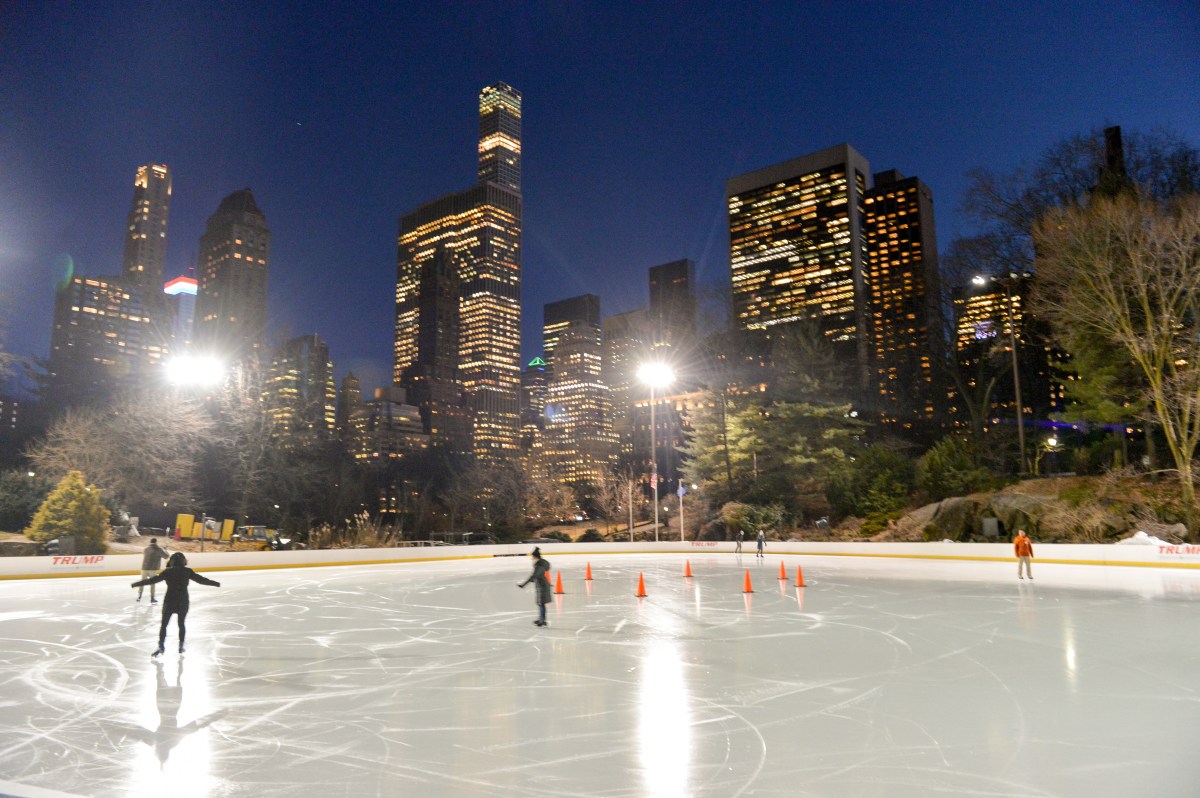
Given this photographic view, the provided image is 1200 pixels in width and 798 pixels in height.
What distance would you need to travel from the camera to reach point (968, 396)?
4403 centimetres

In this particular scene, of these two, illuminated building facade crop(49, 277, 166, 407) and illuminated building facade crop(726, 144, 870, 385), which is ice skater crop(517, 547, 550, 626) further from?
illuminated building facade crop(726, 144, 870, 385)

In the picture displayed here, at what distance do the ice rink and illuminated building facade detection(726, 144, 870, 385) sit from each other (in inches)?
4192

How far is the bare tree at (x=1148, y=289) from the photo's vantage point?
86.1 ft

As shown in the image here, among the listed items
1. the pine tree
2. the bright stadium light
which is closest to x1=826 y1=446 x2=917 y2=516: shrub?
the pine tree

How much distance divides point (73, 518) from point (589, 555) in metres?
22.3

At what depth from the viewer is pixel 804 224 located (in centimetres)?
13400

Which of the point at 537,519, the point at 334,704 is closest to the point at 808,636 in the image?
the point at 334,704

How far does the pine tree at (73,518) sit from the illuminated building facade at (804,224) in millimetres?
102708

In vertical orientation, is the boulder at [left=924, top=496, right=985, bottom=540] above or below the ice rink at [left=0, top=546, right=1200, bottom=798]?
above

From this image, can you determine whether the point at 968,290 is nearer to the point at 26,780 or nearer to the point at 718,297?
Answer: the point at 718,297

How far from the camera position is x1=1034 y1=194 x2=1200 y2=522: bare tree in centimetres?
2625

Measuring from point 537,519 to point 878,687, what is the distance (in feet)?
170

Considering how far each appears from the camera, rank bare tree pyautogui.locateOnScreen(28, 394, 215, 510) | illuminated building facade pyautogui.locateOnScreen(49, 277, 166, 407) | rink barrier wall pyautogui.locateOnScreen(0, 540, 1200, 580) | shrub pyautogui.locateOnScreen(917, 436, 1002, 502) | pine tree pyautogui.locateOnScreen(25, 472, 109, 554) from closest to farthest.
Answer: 1. rink barrier wall pyautogui.locateOnScreen(0, 540, 1200, 580)
2. pine tree pyautogui.locateOnScreen(25, 472, 109, 554)
3. shrub pyautogui.locateOnScreen(917, 436, 1002, 502)
4. bare tree pyautogui.locateOnScreen(28, 394, 215, 510)
5. illuminated building facade pyautogui.locateOnScreen(49, 277, 166, 407)

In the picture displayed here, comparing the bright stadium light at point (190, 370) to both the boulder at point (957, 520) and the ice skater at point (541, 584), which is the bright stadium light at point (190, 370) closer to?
the ice skater at point (541, 584)
